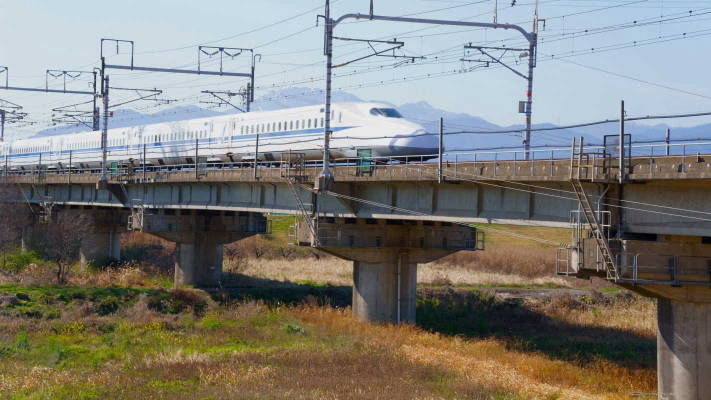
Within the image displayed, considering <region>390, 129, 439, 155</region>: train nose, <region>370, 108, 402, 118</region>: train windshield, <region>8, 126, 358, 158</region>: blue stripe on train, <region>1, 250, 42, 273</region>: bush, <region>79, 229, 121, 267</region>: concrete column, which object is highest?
<region>370, 108, 402, 118</region>: train windshield

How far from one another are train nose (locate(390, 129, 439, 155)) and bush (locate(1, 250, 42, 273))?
3408 cm

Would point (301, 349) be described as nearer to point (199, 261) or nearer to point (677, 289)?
point (677, 289)

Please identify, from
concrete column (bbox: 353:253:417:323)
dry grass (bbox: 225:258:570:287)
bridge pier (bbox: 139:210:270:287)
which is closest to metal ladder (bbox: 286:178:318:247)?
concrete column (bbox: 353:253:417:323)

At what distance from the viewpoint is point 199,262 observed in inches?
2172

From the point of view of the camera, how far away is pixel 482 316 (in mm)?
46719

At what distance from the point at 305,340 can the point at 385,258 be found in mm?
6497

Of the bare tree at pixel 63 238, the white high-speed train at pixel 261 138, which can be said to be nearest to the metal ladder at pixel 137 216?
the white high-speed train at pixel 261 138

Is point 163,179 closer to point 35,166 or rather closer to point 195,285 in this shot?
point 195,285

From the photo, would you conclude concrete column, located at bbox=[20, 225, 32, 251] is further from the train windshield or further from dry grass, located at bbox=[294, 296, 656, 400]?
dry grass, located at bbox=[294, 296, 656, 400]

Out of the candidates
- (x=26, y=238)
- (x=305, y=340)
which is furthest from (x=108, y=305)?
(x=26, y=238)

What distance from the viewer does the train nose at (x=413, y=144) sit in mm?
38094

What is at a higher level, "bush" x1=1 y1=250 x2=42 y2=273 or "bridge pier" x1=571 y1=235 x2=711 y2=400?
"bridge pier" x1=571 y1=235 x2=711 y2=400

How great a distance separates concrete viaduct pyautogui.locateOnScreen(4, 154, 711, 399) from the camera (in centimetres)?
2444

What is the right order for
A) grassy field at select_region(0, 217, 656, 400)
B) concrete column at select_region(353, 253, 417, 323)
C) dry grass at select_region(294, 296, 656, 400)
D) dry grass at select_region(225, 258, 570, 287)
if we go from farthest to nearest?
dry grass at select_region(225, 258, 570, 287), concrete column at select_region(353, 253, 417, 323), dry grass at select_region(294, 296, 656, 400), grassy field at select_region(0, 217, 656, 400)
